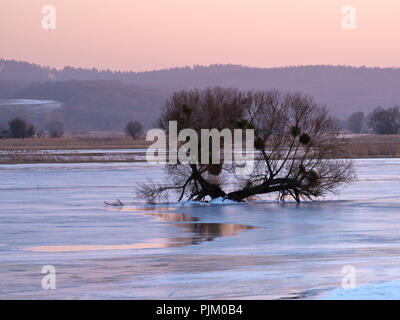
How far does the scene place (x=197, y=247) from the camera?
1666 centimetres

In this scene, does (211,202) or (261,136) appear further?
(261,136)

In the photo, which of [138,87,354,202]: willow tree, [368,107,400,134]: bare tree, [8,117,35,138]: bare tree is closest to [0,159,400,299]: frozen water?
[138,87,354,202]: willow tree

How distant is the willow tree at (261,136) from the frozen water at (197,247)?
0.81 metres

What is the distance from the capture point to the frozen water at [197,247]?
11867 mm

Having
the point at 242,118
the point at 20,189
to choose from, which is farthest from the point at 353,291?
the point at 20,189

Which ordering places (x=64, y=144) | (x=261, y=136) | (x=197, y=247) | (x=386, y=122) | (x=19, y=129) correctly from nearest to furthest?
(x=197, y=247), (x=261, y=136), (x=64, y=144), (x=386, y=122), (x=19, y=129)

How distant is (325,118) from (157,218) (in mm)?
9495

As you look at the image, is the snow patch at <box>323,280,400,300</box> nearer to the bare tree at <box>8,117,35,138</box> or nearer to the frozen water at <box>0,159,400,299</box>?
the frozen water at <box>0,159,400,299</box>

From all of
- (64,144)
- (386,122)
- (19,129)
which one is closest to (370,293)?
(64,144)

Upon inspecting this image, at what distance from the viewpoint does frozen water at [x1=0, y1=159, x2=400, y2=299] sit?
11.9 m

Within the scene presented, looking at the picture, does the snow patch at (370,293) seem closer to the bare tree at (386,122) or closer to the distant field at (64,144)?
the distant field at (64,144)

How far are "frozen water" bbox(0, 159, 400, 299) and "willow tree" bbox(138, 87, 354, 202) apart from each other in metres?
0.81

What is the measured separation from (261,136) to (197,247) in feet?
45.4

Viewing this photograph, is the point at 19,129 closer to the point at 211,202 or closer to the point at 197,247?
the point at 211,202
